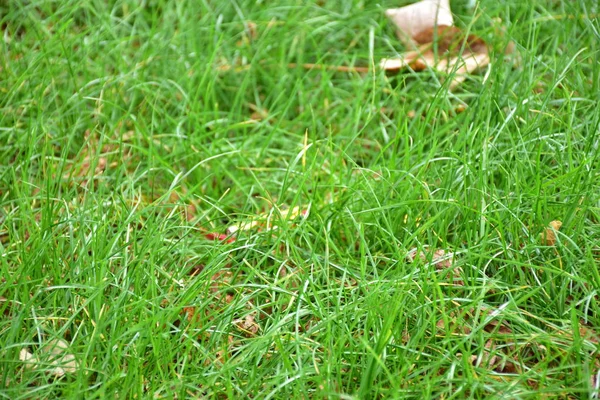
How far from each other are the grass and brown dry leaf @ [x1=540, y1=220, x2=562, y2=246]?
3 centimetres

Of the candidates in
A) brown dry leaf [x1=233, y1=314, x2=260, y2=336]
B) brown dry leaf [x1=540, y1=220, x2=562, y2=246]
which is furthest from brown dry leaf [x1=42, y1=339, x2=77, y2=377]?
brown dry leaf [x1=540, y1=220, x2=562, y2=246]

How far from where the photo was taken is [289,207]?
2719mm

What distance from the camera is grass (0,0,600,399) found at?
2145 millimetres

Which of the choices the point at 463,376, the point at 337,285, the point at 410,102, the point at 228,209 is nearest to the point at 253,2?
the point at 410,102

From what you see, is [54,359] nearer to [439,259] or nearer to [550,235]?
[439,259]

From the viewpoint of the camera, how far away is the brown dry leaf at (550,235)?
2.40 metres

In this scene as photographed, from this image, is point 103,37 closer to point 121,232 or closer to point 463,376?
point 121,232

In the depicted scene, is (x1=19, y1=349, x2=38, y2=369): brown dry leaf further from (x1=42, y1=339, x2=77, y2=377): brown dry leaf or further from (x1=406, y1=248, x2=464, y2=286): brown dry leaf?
(x1=406, y1=248, x2=464, y2=286): brown dry leaf

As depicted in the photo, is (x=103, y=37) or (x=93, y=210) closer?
(x=93, y=210)

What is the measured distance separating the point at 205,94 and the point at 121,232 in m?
0.98

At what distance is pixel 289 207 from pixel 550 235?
880 mm

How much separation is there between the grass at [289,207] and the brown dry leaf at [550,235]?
3 centimetres

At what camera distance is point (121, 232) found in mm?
2475

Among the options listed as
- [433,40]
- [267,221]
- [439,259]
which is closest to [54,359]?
[267,221]
